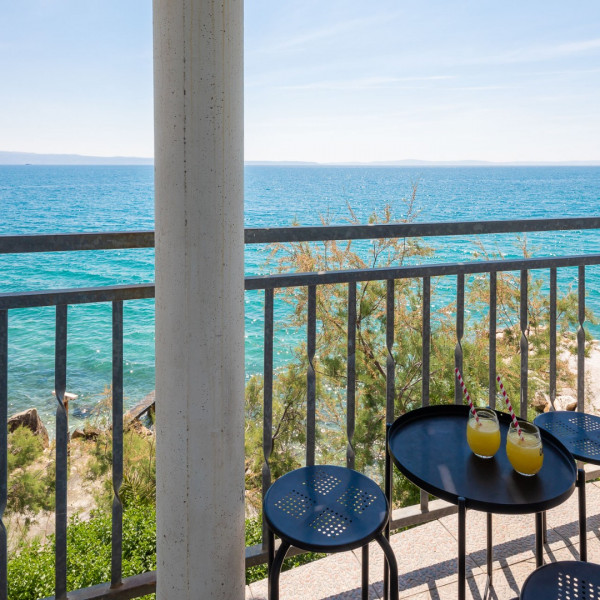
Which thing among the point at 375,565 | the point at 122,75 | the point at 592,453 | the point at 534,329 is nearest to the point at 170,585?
the point at 375,565

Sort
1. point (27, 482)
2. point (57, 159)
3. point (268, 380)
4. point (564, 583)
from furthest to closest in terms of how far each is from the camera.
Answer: point (57, 159), point (27, 482), point (268, 380), point (564, 583)

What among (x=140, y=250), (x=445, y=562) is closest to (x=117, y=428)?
A: (x=445, y=562)

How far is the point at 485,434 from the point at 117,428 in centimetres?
107

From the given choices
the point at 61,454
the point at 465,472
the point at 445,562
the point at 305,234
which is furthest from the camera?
the point at 445,562

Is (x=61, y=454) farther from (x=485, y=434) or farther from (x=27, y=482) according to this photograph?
(x=27, y=482)

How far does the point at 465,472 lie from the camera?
1332mm

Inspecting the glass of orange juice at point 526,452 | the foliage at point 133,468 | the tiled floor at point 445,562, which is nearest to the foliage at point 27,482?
the foliage at point 133,468

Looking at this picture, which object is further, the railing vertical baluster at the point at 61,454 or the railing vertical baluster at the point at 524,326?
the railing vertical baluster at the point at 524,326

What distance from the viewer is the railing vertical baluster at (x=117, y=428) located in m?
1.57

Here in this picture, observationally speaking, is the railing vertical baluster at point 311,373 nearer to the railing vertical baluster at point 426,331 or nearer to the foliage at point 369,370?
the railing vertical baluster at point 426,331

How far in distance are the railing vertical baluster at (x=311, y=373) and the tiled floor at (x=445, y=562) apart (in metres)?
0.39

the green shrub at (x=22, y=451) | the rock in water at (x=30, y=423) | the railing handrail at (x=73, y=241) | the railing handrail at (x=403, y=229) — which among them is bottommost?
the rock in water at (x=30, y=423)

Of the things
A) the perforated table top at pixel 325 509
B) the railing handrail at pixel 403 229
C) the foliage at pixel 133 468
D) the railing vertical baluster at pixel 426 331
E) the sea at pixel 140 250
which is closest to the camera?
the perforated table top at pixel 325 509

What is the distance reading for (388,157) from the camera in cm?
5431
